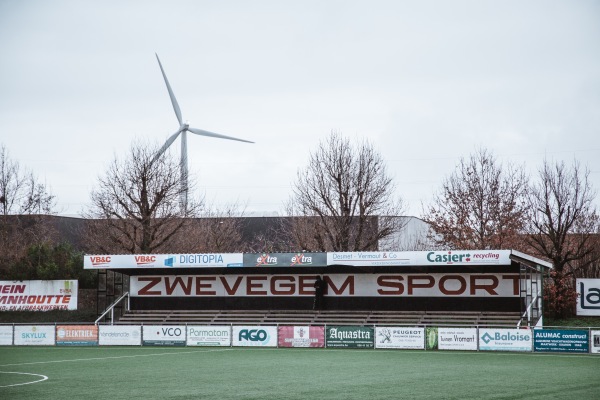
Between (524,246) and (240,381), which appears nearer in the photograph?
(240,381)

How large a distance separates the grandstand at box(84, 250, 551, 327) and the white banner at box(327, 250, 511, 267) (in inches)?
1.9

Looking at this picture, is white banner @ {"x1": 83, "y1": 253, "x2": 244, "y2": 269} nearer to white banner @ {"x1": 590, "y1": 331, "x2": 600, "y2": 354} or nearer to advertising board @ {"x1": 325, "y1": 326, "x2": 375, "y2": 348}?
advertising board @ {"x1": 325, "y1": 326, "x2": 375, "y2": 348}

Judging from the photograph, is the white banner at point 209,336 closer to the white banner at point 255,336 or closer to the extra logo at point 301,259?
the white banner at point 255,336

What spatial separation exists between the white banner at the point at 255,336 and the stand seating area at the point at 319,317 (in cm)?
399

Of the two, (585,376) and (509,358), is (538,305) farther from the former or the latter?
(585,376)

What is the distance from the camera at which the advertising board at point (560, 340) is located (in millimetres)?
35719

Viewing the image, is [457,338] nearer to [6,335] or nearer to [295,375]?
[295,375]

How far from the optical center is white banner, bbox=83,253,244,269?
45219mm

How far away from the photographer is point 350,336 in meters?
39.7

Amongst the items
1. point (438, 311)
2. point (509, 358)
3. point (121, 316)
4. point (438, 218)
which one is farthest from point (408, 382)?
point (438, 218)

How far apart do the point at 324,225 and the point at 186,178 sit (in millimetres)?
10737

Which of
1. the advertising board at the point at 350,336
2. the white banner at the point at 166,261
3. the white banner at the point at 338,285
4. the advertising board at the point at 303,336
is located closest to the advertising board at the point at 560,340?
the advertising board at the point at 350,336

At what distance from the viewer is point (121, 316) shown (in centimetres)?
4903

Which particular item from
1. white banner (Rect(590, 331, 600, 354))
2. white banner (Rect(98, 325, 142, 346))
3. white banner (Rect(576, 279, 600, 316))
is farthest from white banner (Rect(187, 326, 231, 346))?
white banner (Rect(576, 279, 600, 316))
